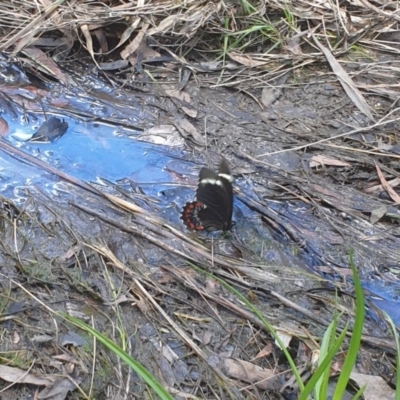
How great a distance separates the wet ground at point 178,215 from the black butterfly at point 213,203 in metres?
0.06

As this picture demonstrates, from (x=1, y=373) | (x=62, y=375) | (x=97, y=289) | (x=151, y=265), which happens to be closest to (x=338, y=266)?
(x=151, y=265)

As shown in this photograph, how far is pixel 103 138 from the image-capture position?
3248mm

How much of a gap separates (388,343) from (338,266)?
0.46 metres

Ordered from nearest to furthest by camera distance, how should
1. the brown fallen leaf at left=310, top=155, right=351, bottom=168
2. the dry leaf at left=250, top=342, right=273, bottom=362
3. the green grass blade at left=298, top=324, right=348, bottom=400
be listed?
the green grass blade at left=298, top=324, right=348, bottom=400 → the dry leaf at left=250, top=342, right=273, bottom=362 → the brown fallen leaf at left=310, top=155, right=351, bottom=168

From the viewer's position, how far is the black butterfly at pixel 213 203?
265 centimetres

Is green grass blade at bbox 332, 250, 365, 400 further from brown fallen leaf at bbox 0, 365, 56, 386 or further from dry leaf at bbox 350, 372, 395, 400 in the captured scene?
brown fallen leaf at bbox 0, 365, 56, 386

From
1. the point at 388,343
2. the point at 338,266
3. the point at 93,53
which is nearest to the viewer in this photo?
the point at 388,343

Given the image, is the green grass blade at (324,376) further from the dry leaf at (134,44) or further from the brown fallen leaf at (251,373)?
the dry leaf at (134,44)

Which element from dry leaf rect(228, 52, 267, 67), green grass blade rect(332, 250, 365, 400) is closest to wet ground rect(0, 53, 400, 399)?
dry leaf rect(228, 52, 267, 67)

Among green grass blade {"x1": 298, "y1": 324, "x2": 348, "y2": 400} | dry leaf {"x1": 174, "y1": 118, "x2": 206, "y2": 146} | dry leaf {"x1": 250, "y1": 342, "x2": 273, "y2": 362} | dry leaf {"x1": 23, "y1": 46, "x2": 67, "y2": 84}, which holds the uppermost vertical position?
green grass blade {"x1": 298, "y1": 324, "x2": 348, "y2": 400}

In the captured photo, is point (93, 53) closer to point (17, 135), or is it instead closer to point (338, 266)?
point (17, 135)

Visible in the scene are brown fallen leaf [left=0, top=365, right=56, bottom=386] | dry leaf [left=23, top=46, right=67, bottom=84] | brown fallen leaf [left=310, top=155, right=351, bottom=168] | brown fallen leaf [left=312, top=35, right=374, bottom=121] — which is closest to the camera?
brown fallen leaf [left=0, top=365, right=56, bottom=386]

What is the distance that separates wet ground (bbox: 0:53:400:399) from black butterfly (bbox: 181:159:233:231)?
0.06 metres

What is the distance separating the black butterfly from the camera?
104 inches
